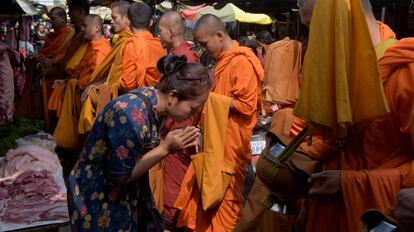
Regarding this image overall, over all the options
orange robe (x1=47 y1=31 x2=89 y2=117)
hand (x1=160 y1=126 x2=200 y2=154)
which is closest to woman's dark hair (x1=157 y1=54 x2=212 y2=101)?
hand (x1=160 y1=126 x2=200 y2=154)

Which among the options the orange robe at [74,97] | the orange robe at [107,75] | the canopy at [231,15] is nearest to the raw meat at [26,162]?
the orange robe at [107,75]

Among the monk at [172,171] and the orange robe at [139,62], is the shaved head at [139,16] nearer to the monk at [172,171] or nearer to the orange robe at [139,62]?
the orange robe at [139,62]

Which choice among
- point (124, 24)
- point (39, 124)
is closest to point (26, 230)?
point (124, 24)

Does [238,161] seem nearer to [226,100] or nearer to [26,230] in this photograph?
[226,100]

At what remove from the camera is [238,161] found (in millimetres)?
4199

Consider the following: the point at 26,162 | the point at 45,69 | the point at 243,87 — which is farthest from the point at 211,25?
the point at 45,69

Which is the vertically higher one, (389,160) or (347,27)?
(347,27)

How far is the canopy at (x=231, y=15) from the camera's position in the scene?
1399cm

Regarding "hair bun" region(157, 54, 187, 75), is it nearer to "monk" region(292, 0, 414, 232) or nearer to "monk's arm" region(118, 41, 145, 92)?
"monk" region(292, 0, 414, 232)

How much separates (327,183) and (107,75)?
404 centimetres

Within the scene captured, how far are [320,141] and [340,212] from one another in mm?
308

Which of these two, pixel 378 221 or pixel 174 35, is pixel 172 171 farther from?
pixel 378 221

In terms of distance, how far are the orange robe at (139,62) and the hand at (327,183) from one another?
10.9ft

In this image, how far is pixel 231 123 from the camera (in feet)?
13.8
